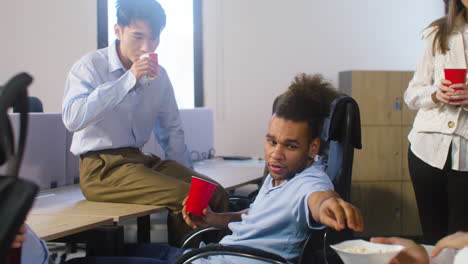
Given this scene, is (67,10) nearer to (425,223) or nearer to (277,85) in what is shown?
(277,85)

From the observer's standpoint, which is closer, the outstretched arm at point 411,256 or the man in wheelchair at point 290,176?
the outstretched arm at point 411,256

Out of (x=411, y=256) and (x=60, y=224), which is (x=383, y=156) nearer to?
(x=60, y=224)

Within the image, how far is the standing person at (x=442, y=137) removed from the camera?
2.12 metres

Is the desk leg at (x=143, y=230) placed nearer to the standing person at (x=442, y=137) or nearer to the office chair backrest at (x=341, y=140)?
the office chair backrest at (x=341, y=140)

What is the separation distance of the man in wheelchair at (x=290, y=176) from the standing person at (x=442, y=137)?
574 mm

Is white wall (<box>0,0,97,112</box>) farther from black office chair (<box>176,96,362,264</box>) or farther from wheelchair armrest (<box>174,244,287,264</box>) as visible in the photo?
wheelchair armrest (<box>174,244,287,264</box>)

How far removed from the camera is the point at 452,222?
7.05ft

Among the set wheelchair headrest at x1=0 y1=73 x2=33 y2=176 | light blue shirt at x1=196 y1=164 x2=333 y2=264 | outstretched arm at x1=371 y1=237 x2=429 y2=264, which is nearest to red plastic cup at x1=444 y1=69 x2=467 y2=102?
light blue shirt at x1=196 y1=164 x2=333 y2=264

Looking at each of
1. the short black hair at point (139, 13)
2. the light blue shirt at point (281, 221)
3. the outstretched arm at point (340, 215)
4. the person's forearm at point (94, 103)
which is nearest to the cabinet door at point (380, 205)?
the short black hair at point (139, 13)

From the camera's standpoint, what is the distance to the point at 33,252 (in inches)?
46.0

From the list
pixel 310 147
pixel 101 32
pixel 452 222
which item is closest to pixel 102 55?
pixel 310 147

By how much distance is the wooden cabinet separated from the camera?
15.1ft

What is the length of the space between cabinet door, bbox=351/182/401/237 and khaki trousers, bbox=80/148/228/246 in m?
2.49

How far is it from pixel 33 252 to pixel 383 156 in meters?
3.87
